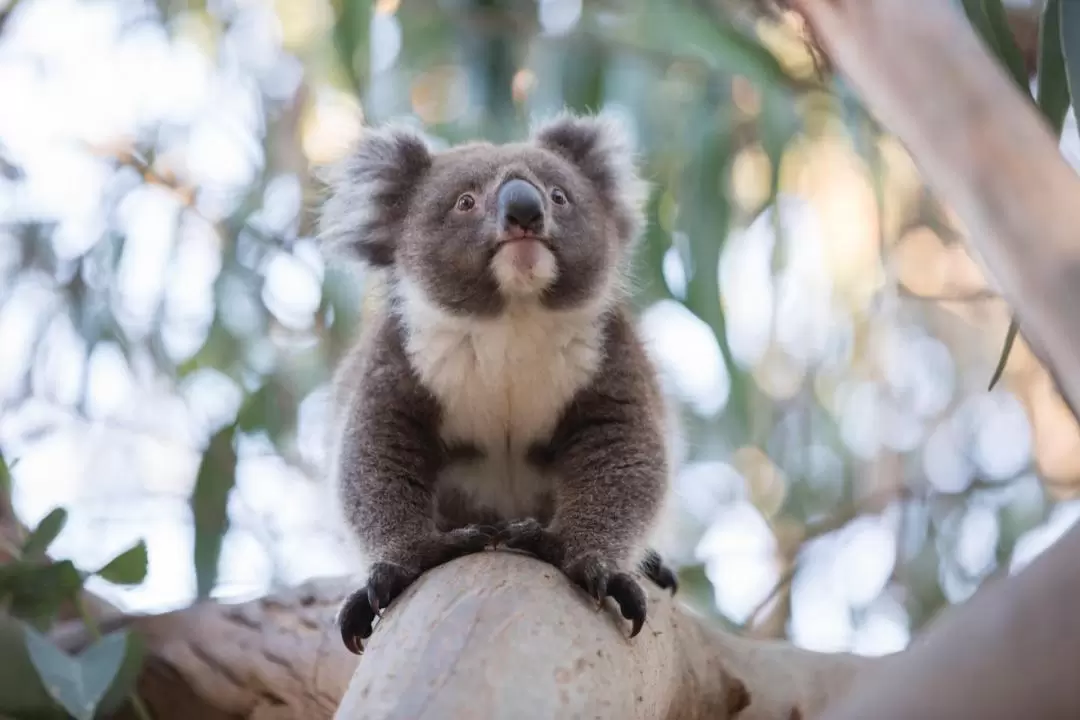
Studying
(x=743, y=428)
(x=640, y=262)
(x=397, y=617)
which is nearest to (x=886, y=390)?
(x=743, y=428)

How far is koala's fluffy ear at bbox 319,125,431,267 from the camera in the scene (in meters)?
2.46

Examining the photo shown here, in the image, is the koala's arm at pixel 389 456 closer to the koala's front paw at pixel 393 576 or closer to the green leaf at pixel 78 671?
the koala's front paw at pixel 393 576

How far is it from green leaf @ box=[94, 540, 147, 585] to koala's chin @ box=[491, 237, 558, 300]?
97 centimetres

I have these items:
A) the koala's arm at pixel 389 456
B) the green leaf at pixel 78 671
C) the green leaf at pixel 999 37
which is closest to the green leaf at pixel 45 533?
the green leaf at pixel 78 671

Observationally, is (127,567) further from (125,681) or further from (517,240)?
(517,240)

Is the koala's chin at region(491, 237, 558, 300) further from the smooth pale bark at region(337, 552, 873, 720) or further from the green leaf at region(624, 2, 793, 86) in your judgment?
the green leaf at region(624, 2, 793, 86)

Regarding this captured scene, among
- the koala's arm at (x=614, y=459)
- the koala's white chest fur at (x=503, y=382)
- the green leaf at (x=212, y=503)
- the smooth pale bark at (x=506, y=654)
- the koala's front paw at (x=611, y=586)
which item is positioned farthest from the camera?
the green leaf at (x=212, y=503)

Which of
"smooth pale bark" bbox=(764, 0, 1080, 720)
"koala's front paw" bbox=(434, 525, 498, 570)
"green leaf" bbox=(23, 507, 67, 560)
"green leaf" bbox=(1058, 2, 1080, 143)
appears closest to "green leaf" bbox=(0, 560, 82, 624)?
"green leaf" bbox=(23, 507, 67, 560)

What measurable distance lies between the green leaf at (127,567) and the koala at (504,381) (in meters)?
0.47

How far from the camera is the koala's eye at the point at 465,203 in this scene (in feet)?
7.33

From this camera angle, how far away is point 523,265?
2111 millimetres

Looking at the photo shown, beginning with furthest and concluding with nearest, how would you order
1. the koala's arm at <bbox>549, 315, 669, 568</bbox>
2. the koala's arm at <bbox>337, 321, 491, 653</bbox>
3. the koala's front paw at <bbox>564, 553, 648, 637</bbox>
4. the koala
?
the koala < the koala's arm at <bbox>549, 315, 669, 568</bbox> < the koala's arm at <bbox>337, 321, 491, 653</bbox> < the koala's front paw at <bbox>564, 553, 648, 637</bbox>

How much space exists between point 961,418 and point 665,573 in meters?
2.54

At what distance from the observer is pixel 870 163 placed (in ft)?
11.3
